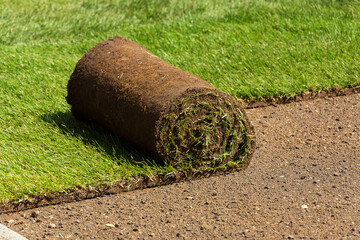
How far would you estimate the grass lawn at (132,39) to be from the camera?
4746mm

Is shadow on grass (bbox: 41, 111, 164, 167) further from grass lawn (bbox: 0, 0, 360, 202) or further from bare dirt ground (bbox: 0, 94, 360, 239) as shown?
bare dirt ground (bbox: 0, 94, 360, 239)

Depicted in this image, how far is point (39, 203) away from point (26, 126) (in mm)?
1423

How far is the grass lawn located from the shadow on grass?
0.01 m

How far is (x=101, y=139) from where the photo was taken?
203 inches

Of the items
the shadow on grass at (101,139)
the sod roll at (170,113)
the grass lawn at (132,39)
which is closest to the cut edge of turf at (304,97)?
the grass lawn at (132,39)

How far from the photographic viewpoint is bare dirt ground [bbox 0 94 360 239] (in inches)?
150

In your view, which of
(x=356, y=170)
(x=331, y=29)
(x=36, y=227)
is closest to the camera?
(x=36, y=227)

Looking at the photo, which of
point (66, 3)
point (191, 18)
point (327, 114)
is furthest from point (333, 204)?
point (66, 3)

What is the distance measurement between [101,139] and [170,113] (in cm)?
94

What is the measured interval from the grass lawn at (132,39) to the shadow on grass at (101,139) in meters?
0.01

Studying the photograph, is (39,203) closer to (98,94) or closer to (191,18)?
(98,94)

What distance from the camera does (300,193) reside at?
4348 millimetres

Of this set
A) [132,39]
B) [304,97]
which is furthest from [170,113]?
[132,39]

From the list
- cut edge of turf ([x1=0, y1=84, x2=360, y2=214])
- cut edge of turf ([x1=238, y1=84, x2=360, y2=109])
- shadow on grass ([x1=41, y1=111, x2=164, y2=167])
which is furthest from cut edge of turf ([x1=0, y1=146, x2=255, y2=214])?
cut edge of turf ([x1=238, y1=84, x2=360, y2=109])
